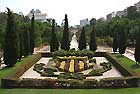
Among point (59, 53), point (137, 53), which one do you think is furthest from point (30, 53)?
point (137, 53)

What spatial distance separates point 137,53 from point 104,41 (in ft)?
140

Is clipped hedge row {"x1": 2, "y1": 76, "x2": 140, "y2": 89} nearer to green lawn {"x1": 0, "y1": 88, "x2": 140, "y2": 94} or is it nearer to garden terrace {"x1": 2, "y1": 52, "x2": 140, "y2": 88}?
garden terrace {"x1": 2, "y1": 52, "x2": 140, "y2": 88}

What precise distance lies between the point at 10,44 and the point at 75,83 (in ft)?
37.8

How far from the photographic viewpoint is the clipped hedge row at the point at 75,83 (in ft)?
74.6

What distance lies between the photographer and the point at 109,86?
74.6 feet

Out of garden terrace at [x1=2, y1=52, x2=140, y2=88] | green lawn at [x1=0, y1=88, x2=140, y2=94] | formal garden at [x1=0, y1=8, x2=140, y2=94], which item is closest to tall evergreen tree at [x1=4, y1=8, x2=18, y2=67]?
formal garden at [x1=0, y1=8, x2=140, y2=94]

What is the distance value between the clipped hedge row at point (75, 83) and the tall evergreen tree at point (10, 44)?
933 centimetres

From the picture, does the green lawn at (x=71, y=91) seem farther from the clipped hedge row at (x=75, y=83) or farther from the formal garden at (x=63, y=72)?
the clipped hedge row at (x=75, y=83)

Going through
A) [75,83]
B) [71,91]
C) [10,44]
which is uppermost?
[10,44]

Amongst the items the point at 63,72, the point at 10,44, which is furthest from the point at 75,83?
the point at 10,44

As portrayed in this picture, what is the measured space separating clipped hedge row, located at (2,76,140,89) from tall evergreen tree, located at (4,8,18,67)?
30.6ft

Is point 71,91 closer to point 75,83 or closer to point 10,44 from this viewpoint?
point 75,83

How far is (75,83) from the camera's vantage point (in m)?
22.8

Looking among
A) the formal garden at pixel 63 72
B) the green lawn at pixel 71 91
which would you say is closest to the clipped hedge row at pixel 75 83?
the formal garden at pixel 63 72
